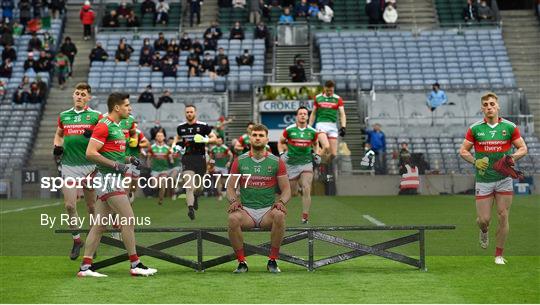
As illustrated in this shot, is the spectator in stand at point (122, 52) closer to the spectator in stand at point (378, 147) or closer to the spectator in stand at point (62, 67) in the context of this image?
the spectator in stand at point (62, 67)

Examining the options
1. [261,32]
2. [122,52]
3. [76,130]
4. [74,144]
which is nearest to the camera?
[76,130]

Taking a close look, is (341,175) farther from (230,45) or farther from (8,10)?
(8,10)

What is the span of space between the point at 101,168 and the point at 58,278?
1.38 metres

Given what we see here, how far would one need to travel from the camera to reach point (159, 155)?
3041cm

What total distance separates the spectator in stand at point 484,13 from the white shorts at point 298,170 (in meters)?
26.9

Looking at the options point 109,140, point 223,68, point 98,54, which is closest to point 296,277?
point 109,140

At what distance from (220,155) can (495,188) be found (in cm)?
1804

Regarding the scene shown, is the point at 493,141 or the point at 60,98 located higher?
the point at 60,98

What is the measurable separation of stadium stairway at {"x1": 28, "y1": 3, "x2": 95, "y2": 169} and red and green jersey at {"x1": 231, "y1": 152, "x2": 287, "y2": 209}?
24.7 meters

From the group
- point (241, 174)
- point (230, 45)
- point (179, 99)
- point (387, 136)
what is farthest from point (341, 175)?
point (241, 174)

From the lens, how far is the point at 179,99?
129 ft

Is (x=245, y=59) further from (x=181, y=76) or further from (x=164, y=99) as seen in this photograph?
(x=164, y=99)

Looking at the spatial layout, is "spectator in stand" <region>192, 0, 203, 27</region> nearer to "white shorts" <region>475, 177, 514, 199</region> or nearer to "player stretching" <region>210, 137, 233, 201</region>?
"player stretching" <region>210, 137, 233, 201</region>

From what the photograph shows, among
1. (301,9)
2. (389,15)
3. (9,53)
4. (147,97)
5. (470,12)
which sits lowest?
(147,97)
